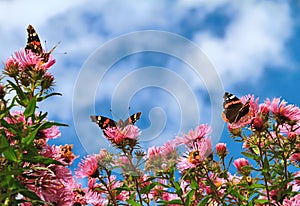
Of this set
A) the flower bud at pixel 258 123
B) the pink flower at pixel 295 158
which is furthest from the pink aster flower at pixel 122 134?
the pink flower at pixel 295 158

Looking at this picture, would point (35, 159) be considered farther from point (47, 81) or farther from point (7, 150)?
point (47, 81)

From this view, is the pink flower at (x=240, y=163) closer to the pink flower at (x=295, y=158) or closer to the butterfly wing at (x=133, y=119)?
the pink flower at (x=295, y=158)

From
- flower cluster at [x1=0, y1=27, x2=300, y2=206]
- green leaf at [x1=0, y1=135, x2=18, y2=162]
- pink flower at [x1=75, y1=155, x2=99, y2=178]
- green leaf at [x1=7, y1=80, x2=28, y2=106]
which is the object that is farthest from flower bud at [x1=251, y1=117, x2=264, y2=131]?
green leaf at [x1=0, y1=135, x2=18, y2=162]

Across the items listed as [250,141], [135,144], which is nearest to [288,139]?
[250,141]

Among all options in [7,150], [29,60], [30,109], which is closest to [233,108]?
[29,60]

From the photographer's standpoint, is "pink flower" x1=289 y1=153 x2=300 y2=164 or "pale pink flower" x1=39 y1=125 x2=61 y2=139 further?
"pink flower" x1=289 y1=153 x2=300 y2=164

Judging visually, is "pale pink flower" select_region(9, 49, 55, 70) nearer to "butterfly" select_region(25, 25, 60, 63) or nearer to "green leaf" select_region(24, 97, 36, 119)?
"butterfly" select_region(25, 25, 60, 63)
